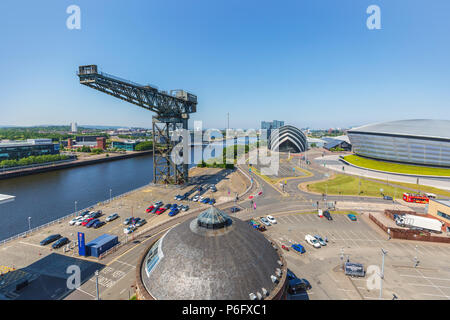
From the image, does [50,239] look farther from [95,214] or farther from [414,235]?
[414,235]

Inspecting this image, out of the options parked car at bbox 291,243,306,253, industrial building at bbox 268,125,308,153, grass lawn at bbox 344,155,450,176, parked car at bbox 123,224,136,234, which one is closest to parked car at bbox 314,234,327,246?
parked car at bbox 291,243,306,253

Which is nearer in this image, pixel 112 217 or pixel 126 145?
pixel 112 217

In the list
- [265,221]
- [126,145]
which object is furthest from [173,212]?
[126,145]

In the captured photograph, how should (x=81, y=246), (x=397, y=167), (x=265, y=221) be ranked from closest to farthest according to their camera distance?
(x=81, y=246), (x=265, y=221), (x=397, y=167)

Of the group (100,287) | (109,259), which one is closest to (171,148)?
(109,259)

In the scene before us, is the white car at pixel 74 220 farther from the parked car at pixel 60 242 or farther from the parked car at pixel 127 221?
the parked car at pixel 127 221

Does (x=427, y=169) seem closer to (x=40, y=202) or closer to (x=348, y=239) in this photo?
(x=348, y=239)

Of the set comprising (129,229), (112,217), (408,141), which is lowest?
(129,229)
